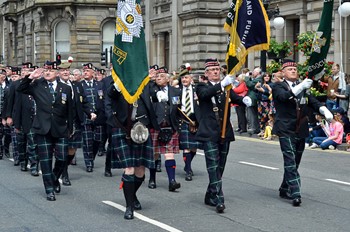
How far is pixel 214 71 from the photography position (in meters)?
10.4

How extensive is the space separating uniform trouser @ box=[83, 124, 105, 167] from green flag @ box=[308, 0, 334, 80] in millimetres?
5736

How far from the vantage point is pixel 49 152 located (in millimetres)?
11438

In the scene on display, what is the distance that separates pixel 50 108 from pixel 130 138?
2.07 metres

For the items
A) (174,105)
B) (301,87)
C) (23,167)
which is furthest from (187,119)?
(23,167)

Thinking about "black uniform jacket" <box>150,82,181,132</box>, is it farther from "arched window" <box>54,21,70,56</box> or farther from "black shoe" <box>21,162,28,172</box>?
"arched window" <box>54,21,70,56</box>

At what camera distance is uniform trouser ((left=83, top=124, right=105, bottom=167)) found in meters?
15.1

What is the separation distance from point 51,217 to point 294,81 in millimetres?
3765

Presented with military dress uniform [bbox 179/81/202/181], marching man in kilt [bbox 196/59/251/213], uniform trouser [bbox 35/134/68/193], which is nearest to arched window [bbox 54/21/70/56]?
military dress uniform [bbox 179/81/202/181]

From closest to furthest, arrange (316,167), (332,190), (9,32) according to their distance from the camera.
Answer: (332,190), (316,167), (9,32)

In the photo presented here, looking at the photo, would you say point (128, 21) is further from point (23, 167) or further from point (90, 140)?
point (23, 167)

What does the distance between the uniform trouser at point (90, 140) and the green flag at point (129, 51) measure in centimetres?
548

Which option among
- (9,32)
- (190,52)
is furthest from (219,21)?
(9,32)

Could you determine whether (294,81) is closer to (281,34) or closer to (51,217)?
(51,217)

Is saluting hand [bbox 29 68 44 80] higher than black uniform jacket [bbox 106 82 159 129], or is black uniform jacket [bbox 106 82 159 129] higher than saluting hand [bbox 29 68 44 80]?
saluting hand [bbox 29 68 44 80]
